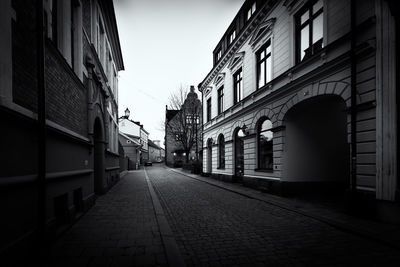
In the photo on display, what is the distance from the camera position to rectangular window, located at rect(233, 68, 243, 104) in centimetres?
1433

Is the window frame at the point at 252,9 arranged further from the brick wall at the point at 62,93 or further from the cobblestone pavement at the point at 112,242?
the cobblestone pavement at the point at 112,242

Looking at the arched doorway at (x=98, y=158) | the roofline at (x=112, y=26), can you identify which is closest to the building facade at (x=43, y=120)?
the arched doorway at (x=98, y=158)

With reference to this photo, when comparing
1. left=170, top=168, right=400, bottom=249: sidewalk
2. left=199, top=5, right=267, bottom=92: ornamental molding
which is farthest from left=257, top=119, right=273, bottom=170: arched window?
left=199, top=5, right=267, bottom=92: ornamental molding

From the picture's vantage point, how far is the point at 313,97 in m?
8.15

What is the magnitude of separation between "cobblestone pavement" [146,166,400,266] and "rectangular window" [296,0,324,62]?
5.95 metres

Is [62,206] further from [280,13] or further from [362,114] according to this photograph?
[280,13]

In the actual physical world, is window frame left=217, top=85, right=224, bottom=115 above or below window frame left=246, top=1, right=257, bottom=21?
below

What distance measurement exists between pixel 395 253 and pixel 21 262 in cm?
578

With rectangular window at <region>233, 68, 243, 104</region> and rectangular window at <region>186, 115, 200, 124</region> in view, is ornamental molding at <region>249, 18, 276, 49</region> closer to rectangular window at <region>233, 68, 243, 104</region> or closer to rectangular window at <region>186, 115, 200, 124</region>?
rectangular window at <region>233, 68, 243, 104</region>

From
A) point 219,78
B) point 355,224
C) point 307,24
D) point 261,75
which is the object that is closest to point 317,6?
point 307,24

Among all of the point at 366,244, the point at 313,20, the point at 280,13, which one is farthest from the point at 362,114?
the point at 280,13

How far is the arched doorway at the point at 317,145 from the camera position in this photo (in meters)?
9.72

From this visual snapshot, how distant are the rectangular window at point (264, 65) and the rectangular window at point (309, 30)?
203 centimetres

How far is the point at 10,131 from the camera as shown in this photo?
3.14 meters
